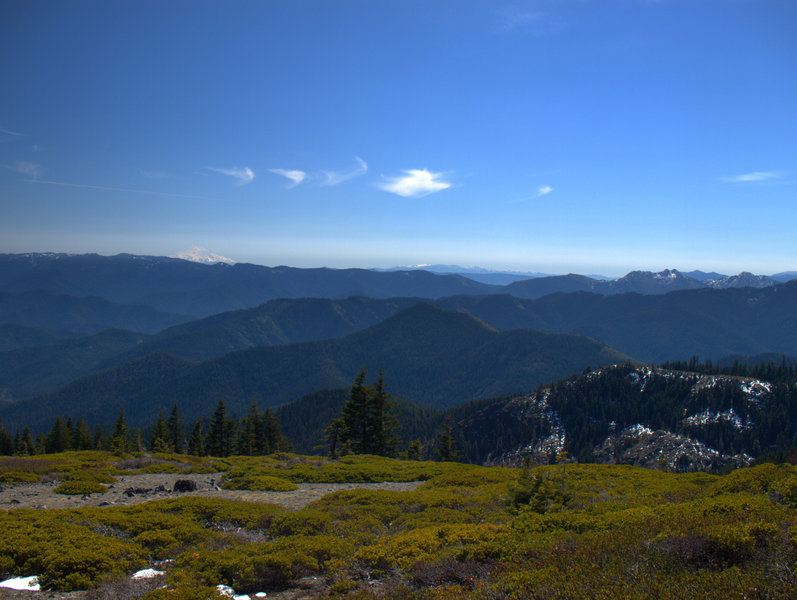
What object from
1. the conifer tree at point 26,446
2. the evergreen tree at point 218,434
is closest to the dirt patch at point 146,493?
the evergreen tree at point 218,434

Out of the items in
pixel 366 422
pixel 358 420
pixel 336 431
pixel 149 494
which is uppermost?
pixel 149 494

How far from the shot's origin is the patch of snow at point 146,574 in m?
10.6

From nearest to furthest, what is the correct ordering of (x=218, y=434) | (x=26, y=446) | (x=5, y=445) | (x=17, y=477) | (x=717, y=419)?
(x=17, y=477) → (x=26, y=446) → (x=5, y=445) → (x=218, y=434) → (x=717, y=419)

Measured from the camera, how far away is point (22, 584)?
10.1 meters

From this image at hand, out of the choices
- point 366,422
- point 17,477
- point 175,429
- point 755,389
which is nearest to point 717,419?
point 755,389

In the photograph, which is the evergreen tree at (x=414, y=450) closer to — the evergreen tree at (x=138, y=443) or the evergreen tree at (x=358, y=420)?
the evergreen tree at (x=358, y=420)

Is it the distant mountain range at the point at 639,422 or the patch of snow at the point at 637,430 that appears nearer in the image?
the distant mountain range at the point at 639,422

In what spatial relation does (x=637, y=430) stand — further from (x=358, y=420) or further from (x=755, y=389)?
(x=358, y=420)

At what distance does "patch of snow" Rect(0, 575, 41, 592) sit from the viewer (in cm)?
996

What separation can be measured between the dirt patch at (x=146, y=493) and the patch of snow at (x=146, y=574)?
7669 mm

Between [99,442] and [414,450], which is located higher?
[414,450]

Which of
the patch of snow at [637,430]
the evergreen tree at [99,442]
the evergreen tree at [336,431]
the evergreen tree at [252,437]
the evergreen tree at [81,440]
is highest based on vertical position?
the evergreen tree at [336,431]

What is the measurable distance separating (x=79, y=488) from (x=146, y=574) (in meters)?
12.9

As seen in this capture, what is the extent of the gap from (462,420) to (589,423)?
46.1 m
